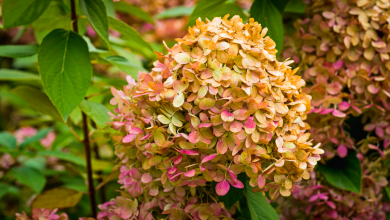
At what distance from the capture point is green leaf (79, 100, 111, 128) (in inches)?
29.4

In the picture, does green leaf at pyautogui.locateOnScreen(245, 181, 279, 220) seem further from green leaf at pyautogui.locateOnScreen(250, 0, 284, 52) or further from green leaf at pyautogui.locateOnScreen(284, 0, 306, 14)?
green leaf at pyautogui.locateOnScreen(284, 0, 306, 14)

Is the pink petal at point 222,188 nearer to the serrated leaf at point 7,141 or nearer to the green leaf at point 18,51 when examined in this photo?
the green leaf at point 18,51

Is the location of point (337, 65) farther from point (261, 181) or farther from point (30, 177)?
point (30, 177)

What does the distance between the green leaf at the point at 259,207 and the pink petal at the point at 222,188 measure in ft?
0.33

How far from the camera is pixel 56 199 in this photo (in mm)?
833

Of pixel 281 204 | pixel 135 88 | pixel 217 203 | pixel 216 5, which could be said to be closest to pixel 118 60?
pixel 135 88

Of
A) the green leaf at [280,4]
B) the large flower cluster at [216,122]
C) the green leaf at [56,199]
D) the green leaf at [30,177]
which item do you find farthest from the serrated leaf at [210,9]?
the green leaf at [30,177]

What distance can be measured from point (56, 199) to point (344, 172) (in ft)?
2.35

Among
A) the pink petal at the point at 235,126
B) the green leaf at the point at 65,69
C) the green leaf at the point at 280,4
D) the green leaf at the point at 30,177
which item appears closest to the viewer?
the pink petal at the point at 235,126

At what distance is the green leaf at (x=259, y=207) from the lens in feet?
1.98

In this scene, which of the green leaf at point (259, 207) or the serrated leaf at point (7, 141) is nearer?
the green leaf at point (259, 207)

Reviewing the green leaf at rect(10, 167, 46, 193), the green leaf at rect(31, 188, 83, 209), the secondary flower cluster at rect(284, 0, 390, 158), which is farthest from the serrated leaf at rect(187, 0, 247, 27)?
the green leaf at rect(10, 167, 46, 193)

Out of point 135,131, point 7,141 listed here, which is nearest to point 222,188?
point 135,131

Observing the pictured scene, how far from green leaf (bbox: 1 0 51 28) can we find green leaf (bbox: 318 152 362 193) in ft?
2.46
